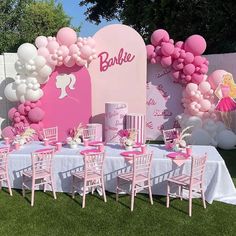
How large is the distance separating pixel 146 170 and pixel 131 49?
177 inches

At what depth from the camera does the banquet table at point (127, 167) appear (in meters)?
5.63

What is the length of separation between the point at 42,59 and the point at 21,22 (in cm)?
1435

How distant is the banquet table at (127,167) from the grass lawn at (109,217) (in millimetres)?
189

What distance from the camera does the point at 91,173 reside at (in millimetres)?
5680

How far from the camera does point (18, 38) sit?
838 inches

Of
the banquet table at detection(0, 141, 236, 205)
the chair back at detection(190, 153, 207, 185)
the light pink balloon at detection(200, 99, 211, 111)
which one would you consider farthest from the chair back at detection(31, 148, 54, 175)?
the light pink balloon at detection(200, 99, 211, 111)

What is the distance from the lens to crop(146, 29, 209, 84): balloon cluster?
902 cm

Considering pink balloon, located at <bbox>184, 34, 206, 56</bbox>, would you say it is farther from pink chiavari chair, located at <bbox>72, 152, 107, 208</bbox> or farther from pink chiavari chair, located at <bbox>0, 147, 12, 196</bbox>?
pink chiavari chair, located at <bbox>0, 147, 12, 196</bbox>

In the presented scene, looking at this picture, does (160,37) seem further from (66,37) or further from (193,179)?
(193,179)

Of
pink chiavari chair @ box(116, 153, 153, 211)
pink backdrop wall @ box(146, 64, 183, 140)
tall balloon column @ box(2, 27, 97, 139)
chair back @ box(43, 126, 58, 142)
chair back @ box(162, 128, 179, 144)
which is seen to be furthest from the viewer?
pink backdrop wall @ box(146, 64, 183, 140)

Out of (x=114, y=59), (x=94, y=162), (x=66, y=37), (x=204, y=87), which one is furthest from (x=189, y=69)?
(x=94, y=162)

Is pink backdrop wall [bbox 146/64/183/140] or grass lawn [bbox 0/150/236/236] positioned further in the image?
pink backdrop wall [bbox 146/64/183/140]

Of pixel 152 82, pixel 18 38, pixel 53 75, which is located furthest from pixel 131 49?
pixel 18 38

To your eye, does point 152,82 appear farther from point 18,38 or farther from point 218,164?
point 18,38
